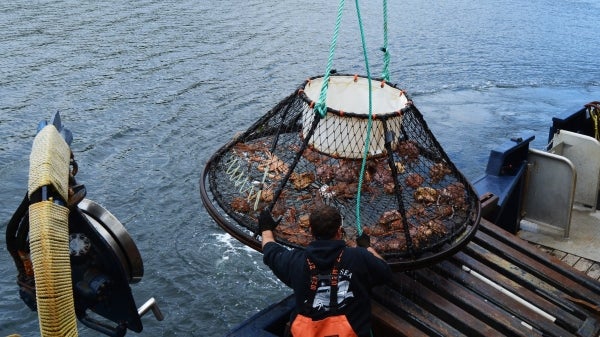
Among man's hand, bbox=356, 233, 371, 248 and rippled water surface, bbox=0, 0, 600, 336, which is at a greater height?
man's hand, bbox=356, 233, 371, 248

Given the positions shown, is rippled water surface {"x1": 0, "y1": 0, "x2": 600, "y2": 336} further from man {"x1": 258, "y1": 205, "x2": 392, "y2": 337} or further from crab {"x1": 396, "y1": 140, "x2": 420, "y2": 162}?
man {"x1": 258, "y1": 205, "x2": 392, "y2": 337}

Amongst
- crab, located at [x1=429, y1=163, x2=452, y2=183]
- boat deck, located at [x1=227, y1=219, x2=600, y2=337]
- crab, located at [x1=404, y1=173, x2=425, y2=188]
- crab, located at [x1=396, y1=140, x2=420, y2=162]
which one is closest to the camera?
boat deck, located at [x1=227, y1=219, x2=600, y2=337]

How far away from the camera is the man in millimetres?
3703

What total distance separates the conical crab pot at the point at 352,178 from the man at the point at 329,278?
0.40 m

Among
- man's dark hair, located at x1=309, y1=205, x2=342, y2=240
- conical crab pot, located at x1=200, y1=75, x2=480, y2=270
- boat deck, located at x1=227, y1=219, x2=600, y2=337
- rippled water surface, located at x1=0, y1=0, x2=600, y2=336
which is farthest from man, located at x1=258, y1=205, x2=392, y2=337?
rippled water surface, located at x1=0, y1=0, x2=600, y2=336

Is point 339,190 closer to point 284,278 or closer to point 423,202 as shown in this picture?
point 423,202

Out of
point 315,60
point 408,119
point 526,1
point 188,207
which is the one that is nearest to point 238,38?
point 315,60

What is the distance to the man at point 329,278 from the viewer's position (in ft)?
12.1

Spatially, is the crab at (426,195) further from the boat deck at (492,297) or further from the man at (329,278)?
the man at (329,278)

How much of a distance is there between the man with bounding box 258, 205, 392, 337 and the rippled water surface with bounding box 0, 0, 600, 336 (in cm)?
430

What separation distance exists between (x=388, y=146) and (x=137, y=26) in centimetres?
1776

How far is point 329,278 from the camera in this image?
370 cm

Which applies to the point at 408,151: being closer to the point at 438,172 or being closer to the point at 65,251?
the point at 438,172

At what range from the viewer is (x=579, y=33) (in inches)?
1085
